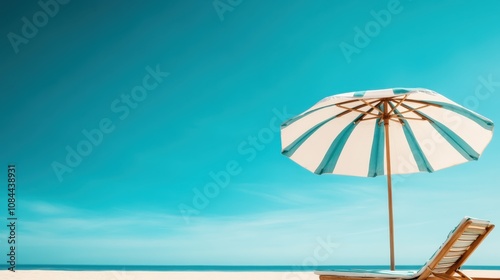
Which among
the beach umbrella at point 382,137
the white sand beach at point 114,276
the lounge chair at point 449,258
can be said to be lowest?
the lounge chair at point 449,258

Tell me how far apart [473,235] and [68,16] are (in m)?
14.0

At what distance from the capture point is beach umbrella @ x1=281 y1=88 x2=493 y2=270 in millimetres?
4703

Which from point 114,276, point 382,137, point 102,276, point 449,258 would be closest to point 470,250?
point 449,258

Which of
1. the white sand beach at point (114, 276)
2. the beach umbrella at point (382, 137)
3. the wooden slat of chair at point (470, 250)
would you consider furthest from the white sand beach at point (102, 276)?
the wooden slat of chair at point (470, 250)

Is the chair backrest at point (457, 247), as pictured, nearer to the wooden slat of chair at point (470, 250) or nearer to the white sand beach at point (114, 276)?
the wooden slat of chair at point (470, 250)

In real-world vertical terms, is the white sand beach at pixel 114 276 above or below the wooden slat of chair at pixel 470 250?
above

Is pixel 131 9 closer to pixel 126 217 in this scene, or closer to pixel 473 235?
pixel 473 235

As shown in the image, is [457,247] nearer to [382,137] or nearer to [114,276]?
[382,137]

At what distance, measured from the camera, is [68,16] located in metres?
14.6

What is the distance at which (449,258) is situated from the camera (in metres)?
3.06

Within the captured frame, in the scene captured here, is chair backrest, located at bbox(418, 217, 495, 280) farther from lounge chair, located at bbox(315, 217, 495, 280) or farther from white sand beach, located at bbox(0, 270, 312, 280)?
white sand beach, located at bbox(0, 270, 312, 280)

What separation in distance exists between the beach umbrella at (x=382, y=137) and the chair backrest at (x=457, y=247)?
1388mm

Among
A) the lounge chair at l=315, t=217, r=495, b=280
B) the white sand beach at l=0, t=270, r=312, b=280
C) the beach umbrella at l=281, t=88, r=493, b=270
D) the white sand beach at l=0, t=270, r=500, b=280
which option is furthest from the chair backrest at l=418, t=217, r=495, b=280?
the white sand beach at l=0, t=270, r=312, b=280

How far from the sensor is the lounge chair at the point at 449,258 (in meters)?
2.81
